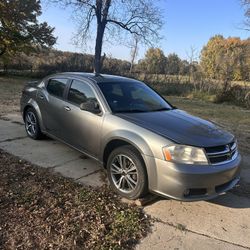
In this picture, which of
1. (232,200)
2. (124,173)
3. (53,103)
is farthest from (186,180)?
(53,103)

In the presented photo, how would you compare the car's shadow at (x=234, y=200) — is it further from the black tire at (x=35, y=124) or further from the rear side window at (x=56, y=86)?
the black tire at (x=35, y=124)

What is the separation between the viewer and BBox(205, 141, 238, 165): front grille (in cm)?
375

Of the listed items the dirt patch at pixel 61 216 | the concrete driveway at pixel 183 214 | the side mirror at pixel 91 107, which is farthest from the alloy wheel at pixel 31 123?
the side mirror at pixel 91 107

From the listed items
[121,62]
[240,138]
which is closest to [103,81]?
[240,138]

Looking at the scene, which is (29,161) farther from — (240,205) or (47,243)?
(240,205)

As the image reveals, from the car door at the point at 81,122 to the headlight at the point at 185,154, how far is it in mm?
1222

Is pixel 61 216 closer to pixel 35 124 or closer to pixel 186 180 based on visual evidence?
pixel 186 180

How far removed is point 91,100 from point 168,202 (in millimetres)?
1872

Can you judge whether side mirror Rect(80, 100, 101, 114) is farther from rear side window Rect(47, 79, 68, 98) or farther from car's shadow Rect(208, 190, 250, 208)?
car's shadow Rect(208, 190, 250, 208)

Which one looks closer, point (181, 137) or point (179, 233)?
point (179, 233)

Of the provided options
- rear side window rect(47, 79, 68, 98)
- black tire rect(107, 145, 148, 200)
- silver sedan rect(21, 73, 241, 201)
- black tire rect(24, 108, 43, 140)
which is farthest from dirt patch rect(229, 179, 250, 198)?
black tire rect(24, 108, 43, 140)

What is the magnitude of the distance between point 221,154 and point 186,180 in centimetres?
63

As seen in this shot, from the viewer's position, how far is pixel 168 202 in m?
4.14

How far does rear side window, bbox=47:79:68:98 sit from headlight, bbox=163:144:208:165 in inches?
102
